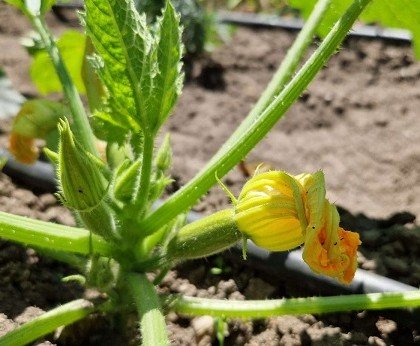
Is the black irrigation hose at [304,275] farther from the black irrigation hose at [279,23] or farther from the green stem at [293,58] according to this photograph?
the black irrigation hose at [279,23]

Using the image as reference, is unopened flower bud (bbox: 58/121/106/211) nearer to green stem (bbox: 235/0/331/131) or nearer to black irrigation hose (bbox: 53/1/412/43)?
green stem (bbox: 235/0/331/131)

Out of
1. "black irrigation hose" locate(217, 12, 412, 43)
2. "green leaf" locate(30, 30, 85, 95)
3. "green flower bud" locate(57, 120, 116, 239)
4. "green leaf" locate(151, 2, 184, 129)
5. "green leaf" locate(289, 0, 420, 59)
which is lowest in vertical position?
"green flower bud" locate(57, 120, 116, 239)

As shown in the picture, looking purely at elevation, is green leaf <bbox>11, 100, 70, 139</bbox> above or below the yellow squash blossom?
above

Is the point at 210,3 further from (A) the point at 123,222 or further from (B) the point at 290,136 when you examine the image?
(A) the point at 123,222

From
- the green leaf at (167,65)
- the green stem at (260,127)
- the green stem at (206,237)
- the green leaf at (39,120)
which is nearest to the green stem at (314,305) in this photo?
the green stem at (206,237)

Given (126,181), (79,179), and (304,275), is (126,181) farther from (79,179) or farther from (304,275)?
(304,275)

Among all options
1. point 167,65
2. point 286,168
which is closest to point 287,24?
point 286,168

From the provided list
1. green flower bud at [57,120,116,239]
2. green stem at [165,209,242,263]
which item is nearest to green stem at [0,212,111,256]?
green flower bud at [57,120,116,239]
